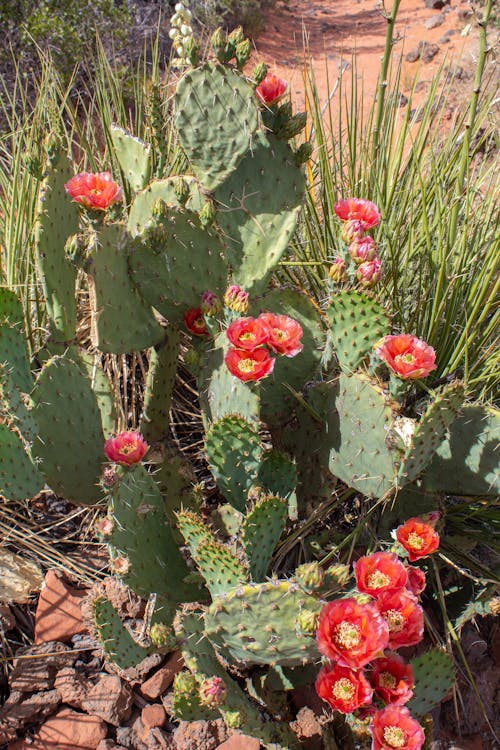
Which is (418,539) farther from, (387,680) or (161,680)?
(161,680)

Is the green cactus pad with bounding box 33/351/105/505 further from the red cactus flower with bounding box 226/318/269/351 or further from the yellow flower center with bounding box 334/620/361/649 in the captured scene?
the yellow flower center with bounding box 334/620/361/649

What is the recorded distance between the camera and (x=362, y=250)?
155 centimetres

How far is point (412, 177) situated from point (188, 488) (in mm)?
1371

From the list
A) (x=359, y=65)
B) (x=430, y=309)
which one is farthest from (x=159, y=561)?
(x=359, y=65)

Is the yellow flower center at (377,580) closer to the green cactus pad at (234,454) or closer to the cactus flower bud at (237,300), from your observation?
the green cactus pad at (234,454)

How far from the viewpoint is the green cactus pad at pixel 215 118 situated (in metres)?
1.70

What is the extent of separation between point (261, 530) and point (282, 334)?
1.48 ft

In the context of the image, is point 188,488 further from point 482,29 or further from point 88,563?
point 482,29

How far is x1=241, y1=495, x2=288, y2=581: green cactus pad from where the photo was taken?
140 cm

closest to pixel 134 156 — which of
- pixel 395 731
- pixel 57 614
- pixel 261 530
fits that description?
pixel 261 530

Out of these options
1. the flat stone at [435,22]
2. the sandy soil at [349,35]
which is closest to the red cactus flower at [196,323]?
the sandy soil at [349,35]

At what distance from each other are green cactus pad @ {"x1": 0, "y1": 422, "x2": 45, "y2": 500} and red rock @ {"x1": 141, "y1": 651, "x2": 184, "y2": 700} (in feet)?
1.92

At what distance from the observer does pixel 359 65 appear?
23.7 feet

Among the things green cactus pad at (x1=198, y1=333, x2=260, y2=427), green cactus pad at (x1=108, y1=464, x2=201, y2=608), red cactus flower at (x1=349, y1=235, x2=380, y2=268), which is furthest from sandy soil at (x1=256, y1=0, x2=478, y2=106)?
green cactus pad at (x1=108, y1=464, x2=201, y2=608)
